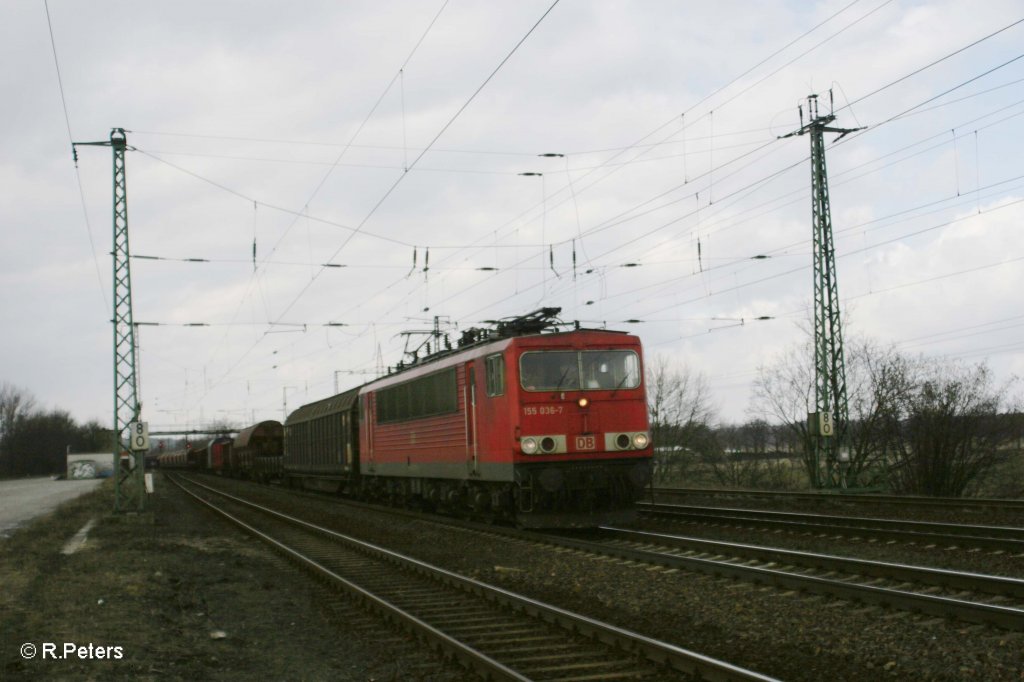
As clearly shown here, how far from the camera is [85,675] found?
743 centimetres

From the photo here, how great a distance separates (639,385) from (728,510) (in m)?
4.46

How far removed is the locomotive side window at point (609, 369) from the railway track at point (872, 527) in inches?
131

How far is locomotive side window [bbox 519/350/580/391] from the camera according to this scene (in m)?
16.6

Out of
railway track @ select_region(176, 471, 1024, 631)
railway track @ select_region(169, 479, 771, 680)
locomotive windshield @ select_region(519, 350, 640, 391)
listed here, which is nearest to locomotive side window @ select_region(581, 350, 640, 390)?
locomotive windshield @ select_region(519, 350, 640, 391)

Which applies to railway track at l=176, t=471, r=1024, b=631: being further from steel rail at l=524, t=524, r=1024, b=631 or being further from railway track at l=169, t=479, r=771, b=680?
railway track at l=169, t=479, r=771, b=680

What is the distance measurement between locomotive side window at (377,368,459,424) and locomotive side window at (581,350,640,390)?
316cm

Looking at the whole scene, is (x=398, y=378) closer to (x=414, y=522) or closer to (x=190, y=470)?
(x=414, y=522)

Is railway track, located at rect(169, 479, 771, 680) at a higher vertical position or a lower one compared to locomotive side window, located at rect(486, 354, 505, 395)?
lower

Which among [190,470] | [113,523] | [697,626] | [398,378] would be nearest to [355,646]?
[697,626]

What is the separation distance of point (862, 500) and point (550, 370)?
863 centimetres

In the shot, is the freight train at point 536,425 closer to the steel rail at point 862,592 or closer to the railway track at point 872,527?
the railway track at point 872,527

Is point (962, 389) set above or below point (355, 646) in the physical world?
above

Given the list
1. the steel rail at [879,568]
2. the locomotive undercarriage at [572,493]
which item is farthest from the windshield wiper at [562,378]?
the steel rail at [879,568]

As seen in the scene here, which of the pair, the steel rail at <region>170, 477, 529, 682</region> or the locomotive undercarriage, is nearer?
the steel rail at <region>170, 477, 529, 682</region>
